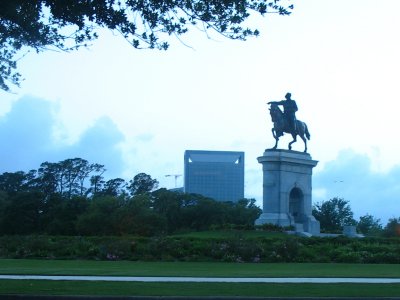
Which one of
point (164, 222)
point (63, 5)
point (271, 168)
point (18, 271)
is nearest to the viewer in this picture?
point (63, 5)

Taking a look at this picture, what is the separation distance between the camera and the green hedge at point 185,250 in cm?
3206

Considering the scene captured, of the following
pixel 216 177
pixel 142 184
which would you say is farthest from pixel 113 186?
pixel 216 177

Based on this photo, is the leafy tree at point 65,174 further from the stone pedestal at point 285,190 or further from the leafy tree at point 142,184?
the stone pedestal at point 285,190

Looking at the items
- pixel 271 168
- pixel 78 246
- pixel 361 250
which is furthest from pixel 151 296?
pixel 271 168

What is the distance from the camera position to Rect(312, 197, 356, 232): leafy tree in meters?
70.5

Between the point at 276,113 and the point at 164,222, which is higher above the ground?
the point at 276,113

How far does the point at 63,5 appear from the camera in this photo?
14.5 metres

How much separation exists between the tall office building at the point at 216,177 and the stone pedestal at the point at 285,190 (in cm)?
11483

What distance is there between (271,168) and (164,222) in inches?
1185

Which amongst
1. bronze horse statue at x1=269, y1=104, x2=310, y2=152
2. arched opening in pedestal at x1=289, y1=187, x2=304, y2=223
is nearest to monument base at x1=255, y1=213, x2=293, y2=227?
arched opening in pedestal at x1=289, y1=187, x2=304, y2=223

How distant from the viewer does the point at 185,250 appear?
32.9 metres

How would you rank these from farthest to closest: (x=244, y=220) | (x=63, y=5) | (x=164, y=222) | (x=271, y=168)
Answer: (x=244, y=220) < (x=164, y=222) < (x=271, y=168) < (x=63, y=5)

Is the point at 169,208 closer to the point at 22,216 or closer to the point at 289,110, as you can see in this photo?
the point at 22,216

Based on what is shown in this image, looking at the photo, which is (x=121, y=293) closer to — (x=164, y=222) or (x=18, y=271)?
(x=18, y=271)
